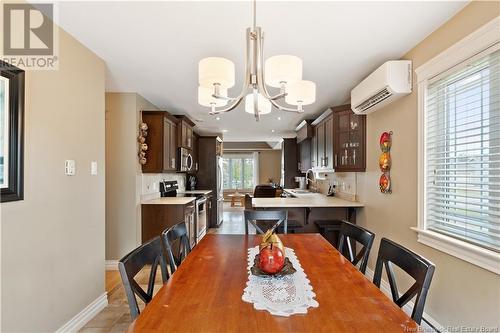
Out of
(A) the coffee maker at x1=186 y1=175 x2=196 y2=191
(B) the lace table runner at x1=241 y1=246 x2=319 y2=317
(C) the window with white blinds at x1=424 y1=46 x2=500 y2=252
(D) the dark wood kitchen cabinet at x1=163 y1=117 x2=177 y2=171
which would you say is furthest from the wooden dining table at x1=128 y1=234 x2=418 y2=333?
(A) the coffee maker at x1=186 y1=175 x2=196 y2=191

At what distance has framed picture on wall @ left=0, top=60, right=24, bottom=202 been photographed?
5.34ft

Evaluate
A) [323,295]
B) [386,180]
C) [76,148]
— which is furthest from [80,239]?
[386,180]

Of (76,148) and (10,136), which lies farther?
(76,148)

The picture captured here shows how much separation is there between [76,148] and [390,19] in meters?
2.61

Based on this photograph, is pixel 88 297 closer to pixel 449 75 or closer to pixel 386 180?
pixel 386 180

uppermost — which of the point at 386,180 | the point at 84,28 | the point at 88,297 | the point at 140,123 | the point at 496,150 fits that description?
the point at 84,28

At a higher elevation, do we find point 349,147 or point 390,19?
point 390,19

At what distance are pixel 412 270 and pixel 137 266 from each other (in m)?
1.24

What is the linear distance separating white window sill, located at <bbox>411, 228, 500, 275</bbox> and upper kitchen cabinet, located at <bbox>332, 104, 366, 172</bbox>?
52.9 inches

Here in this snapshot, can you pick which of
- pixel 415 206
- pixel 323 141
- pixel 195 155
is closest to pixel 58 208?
pixel 415 206

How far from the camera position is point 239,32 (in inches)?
86.3

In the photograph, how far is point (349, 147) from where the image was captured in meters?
3.68

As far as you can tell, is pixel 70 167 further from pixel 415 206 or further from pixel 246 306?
pixel 415 206

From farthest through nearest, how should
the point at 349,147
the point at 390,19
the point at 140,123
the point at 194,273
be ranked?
the point at 140,123 < the point at 349,147 < the point at 390,19 < the point at 194,273
